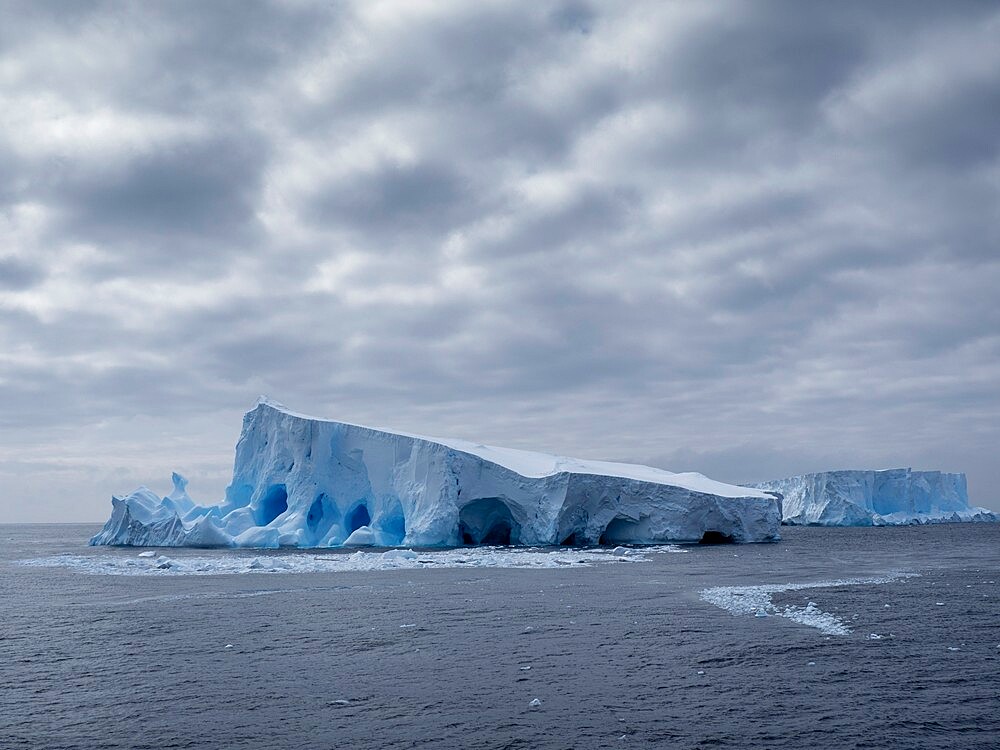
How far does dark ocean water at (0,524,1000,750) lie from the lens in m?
6.36

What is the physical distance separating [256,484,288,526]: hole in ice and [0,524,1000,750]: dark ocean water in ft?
55.1

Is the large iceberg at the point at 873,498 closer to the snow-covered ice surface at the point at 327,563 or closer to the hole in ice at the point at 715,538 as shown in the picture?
the hole in ice at the point at 715,538

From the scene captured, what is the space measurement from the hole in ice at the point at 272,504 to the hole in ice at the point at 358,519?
103 inches

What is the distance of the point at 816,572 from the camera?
61.2 feet

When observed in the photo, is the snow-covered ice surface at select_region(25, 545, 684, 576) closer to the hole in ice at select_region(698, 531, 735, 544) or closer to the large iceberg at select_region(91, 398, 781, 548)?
the large iceberg at select_region(91, 398, 781, 548)

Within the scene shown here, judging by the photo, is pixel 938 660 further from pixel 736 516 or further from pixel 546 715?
pixel 736 516

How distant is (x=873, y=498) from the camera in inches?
2379

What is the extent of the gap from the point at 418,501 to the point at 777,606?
704 inches

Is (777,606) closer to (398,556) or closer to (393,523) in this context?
(398,556)

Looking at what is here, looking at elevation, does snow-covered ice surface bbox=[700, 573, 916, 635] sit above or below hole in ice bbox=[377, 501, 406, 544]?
below

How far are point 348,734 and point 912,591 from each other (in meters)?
11.7

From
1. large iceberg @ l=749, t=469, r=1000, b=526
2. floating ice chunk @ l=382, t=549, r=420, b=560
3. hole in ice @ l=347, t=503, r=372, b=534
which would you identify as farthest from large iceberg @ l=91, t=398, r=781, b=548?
large iceberg @ l=749, t=469, r=1000, b=526

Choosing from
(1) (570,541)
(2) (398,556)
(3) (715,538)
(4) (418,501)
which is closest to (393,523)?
(4) (418,501)

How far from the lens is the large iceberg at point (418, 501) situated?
2883cm
